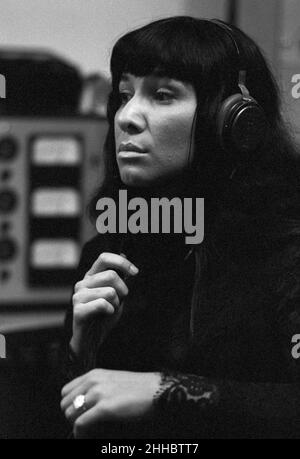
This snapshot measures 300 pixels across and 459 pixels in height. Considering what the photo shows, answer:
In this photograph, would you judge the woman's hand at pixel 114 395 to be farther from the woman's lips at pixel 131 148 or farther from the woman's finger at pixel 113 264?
the woman's lips at pixel 131 148

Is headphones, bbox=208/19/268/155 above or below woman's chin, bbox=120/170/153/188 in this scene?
above

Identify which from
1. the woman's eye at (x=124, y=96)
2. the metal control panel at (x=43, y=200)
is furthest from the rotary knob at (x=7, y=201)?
the woman's eye at (x=124, y=96)

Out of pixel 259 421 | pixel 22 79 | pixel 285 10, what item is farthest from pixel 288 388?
pixel 22 79

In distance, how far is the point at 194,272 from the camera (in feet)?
3.18

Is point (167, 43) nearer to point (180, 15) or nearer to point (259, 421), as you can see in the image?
point (180, 15)

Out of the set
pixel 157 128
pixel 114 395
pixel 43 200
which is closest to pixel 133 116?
pixel 157 128

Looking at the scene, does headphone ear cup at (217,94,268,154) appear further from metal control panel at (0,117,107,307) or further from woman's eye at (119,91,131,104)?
metal control panel at (0,117,107,307)

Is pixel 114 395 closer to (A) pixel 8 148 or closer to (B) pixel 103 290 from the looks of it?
(B) pixel 103 290

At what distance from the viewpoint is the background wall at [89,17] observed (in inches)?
40.2

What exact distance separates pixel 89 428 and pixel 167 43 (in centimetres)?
44

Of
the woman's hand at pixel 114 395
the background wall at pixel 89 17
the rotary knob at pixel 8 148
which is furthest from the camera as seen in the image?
the rotary knob at pixel 8 148

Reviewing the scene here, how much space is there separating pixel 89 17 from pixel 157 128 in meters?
0.25

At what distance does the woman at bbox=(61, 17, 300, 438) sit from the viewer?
901 mm

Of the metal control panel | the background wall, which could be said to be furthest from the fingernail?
the metal control panel
